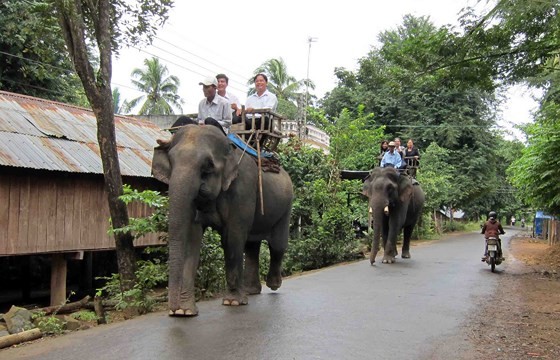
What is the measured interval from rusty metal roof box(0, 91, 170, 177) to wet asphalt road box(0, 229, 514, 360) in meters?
6.28

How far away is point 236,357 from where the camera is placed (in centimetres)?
467

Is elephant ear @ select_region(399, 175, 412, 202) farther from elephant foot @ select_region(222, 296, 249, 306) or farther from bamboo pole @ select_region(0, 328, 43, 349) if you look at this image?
bamboo pole @ select_region(0, 328, 43, 349)

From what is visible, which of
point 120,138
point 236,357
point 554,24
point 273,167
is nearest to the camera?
point 236,357

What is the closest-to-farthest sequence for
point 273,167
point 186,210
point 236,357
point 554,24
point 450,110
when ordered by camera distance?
point 236,357, point 186,210, point 273,167, point 554,24, point 450,110

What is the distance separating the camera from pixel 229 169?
6445mm

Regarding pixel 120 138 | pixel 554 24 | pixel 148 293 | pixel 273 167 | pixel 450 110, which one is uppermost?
pixel 450 110

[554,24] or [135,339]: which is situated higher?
[554,24]

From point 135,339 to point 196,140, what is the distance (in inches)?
88.3

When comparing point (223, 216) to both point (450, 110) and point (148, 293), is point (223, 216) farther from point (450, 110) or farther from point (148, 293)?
point (450, 110)

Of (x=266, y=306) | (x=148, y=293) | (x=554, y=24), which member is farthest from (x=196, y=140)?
(x=554, y=24)

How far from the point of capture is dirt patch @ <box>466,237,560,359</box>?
17.6 ft

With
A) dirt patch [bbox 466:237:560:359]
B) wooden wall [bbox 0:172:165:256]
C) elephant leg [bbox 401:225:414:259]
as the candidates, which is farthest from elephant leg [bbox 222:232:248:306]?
elephant leg [bbox 401:225:414:259]

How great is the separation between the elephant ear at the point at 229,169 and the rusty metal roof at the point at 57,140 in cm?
653

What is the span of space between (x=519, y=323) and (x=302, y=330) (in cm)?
292
